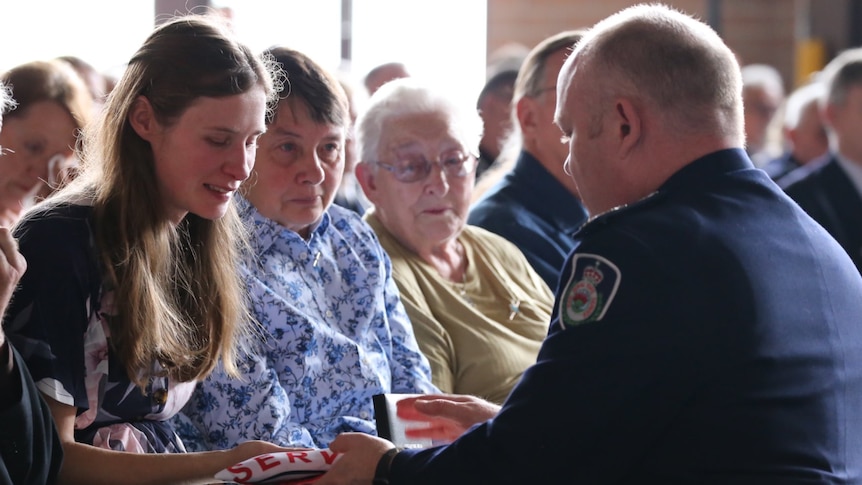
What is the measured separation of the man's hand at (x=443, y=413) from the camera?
85.4 inches

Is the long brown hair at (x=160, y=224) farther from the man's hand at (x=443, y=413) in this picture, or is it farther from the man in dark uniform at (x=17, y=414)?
the man's hand at (x=443, y=413)

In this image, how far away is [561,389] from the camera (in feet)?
5.69

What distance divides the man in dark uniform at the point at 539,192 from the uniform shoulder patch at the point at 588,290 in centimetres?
169

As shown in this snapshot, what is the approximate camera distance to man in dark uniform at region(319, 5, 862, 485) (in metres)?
1.71

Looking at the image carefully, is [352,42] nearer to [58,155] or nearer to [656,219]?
[58,155]

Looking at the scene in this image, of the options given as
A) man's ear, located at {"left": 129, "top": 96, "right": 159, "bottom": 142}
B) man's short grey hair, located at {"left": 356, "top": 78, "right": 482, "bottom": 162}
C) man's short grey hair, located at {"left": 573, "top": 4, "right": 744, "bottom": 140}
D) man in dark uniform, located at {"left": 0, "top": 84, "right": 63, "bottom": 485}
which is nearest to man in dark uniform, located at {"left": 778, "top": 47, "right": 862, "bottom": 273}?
man's short grey hair, located at {"left": 356, "top": 78, "right": 482, "bottom": 162}

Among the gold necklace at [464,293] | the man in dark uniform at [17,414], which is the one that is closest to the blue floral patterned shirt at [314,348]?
the gold necklace at [464,293]

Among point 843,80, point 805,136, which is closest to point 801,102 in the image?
point 805,136

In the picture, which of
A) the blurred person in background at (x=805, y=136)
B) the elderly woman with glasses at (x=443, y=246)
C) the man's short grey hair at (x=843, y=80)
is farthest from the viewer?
the blurred person in background at (x=805, y=136)

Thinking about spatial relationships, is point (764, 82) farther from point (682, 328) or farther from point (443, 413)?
point (682, 328)

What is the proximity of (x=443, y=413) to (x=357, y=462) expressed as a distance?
0.91 ft

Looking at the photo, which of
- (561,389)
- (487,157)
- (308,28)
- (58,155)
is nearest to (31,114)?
(58,155)

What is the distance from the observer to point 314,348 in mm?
2430

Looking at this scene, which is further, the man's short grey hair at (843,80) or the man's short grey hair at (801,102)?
the man's short grey hair at (801,102)
